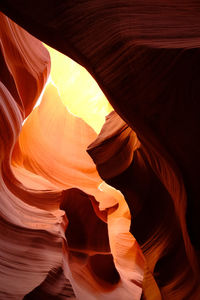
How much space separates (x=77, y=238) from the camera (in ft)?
13.5

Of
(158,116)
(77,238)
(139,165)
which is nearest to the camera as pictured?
(158,116)

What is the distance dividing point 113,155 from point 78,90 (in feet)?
14.5

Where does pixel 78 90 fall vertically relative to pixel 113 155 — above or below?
below

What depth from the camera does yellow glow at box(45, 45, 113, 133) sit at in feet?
21.8

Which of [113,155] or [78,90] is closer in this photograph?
[113,155]

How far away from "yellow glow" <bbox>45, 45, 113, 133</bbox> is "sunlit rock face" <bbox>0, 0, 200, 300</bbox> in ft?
5.91

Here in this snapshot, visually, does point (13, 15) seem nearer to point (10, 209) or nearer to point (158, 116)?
point (158, 116)

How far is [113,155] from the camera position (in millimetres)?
2738

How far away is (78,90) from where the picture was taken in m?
6.91

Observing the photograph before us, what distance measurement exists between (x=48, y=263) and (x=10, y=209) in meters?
0.50

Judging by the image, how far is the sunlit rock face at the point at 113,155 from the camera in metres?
1.45

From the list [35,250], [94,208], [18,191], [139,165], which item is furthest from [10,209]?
[94,208]

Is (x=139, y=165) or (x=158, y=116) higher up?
(x=158, y=116)

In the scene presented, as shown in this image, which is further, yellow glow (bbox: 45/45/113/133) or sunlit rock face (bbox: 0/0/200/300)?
yellow glow (bbox: 45/45/113/133)
